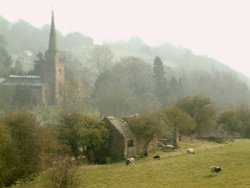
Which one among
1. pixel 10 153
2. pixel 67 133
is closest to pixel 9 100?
pixel 67 133

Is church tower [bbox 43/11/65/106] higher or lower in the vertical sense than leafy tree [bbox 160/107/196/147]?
higher

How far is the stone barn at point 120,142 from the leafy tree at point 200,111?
18.9 meters

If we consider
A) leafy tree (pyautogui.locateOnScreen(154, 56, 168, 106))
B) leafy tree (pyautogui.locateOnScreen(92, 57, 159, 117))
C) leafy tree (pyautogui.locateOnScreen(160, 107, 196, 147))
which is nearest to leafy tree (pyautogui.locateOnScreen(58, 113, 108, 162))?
leafy tree (pyautogui.locateOnScreen(160, 107, 196, 147))

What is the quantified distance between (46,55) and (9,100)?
22973mm

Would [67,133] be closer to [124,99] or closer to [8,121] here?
[8,121]

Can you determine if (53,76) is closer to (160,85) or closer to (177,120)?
(160,85)

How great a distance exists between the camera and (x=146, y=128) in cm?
5503

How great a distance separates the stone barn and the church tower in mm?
56128

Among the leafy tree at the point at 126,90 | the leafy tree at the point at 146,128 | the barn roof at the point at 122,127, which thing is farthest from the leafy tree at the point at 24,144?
the leafy tree at the point at 126,90

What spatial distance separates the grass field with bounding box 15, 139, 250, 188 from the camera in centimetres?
3206

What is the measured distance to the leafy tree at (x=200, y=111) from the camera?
7219 cm

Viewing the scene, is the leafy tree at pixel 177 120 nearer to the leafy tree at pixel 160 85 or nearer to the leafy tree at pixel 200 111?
the leafy tree at pixel 200 111

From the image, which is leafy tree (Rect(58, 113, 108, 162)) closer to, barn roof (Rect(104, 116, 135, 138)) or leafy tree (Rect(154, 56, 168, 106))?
barn roof (Rect(104, 116, 135, 138))

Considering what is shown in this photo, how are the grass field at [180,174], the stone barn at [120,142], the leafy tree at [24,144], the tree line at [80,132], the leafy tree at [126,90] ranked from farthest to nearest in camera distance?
the leafy tree at [126,90], the stone barn at [120,142], the leafy tree at [24,144], the tree line at [80,132], the grass field at [180,174]
